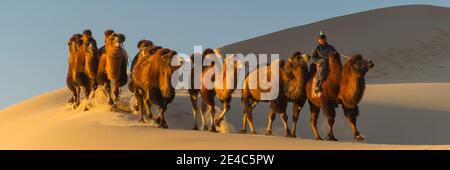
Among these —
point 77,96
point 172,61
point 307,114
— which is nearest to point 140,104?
point 172,61

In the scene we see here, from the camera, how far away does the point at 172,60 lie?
1582 cm

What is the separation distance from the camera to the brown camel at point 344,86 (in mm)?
14023

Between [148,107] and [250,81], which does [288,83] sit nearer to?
[250,81]

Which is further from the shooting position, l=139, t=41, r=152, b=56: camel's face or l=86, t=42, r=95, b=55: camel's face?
l=86, t=42, r=95, b=55: camel's face

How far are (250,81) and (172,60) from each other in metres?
1.86

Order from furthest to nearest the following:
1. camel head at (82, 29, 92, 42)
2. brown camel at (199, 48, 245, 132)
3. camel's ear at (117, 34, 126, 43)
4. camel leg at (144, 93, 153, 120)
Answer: camel head at (82, 29, 92, 42), camel's ear at (117, 34, 126, 43), camel leg at (144, 93, 153, 120), brown camel at (199, 48, 245, 132)

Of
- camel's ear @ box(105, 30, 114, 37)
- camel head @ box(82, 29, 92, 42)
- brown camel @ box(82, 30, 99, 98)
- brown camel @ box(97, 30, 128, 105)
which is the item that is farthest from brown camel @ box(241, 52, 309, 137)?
camel head @ box(82, 29, 92, 42)

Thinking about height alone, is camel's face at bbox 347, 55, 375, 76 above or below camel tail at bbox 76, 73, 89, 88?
above

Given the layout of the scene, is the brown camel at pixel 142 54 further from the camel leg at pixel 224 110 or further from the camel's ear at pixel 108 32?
the camel leg at pixel 224 110

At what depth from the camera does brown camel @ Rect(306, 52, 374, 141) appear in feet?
46.0

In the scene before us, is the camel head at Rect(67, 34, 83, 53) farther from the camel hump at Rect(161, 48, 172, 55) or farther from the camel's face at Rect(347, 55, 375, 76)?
the camel's face at Rect(347, 55, 375, 76)

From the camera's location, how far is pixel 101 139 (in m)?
13.5

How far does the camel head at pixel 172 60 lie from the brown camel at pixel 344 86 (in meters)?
3.20
